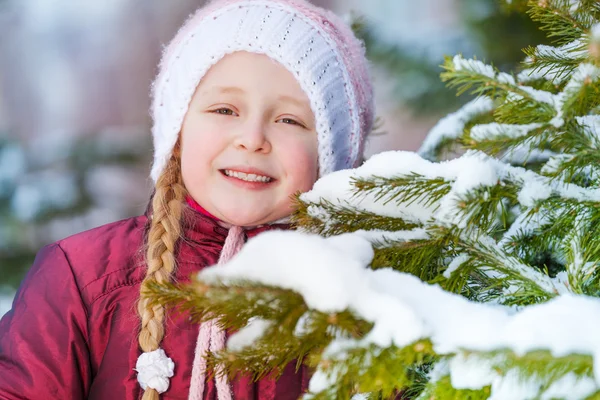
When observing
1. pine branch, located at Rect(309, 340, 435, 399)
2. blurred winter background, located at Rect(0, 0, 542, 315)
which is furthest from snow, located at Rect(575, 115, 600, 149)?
blurred winter background, located at Rect(0, 0, 542, 315)

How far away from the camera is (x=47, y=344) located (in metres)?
1.31

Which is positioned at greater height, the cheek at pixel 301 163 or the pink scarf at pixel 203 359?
the cheek at pixel 301 163

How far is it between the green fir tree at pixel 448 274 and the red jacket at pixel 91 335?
0.53 m

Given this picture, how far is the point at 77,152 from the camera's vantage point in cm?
318

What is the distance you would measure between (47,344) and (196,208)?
16.5 inches

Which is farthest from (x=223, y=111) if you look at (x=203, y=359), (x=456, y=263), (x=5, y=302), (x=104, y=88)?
(x=104, y=88)

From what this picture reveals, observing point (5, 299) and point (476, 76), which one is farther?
point (5, 299)

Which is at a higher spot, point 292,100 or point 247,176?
point 292,100

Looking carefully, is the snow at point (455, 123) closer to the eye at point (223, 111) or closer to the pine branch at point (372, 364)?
the eye at point (223, 111)

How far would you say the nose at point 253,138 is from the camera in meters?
1.34

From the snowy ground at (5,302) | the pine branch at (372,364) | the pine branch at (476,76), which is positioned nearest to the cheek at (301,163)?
the pine branch at (476,76)

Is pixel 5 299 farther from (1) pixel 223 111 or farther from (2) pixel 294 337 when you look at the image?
(2) pixel 294 337

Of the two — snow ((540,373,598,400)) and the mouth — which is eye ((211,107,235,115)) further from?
snow ((540,373,598,400))

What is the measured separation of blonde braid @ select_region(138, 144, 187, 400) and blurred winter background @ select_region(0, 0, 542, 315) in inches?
31.3
